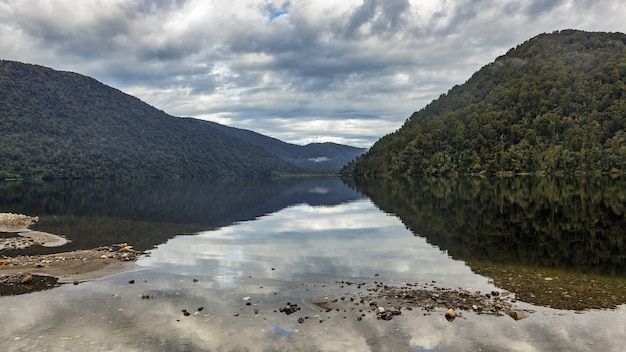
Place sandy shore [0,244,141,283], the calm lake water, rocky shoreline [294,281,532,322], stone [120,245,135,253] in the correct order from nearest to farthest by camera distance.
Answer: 1. the calm lake water
2. rocky shoreline [294,281,532,322]
3. sandy shore [0,244,141,283]
4. stone [120,245,135,253]

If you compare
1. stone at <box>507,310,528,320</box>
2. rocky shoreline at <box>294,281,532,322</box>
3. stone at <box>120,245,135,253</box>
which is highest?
stone at <box>507,310,528,320</box>

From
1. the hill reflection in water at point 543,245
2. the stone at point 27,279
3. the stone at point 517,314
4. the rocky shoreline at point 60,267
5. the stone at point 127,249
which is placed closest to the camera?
the stone at point 517,314

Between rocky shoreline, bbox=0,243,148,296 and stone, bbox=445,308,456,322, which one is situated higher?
stone, bbox=445,308,456,322

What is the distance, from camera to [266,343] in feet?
56.3

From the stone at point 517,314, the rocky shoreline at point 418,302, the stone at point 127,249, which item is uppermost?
the stone at point 517,314

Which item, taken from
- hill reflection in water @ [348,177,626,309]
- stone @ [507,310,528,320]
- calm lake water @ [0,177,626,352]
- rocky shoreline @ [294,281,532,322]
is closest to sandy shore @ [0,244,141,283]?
calm lake water @ [0,177,626,352]

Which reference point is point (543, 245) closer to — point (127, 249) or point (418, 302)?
point (418, 302)

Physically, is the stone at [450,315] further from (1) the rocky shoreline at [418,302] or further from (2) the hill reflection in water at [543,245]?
(2) the hill reflection in water at [543,245]

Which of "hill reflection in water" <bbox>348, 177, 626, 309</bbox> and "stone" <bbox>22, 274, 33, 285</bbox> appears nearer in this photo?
"hill reflection in water" <bbox>348, 177, 626, 309</bbox>

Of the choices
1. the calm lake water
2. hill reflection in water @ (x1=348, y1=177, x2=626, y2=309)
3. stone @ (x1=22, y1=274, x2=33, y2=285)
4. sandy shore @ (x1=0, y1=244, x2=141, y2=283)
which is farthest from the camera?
sandy shore @ (x1=0, y1=244, x2=141, y2=283)

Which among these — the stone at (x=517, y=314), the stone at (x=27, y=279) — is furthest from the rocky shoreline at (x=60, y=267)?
the stone at (x=517, y=314)

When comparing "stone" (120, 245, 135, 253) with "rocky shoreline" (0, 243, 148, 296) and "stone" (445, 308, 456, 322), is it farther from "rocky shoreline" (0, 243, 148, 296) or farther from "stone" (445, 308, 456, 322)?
"stone" (445, 308, 456, 322)

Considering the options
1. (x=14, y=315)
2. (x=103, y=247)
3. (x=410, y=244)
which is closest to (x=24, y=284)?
(x=14, y=315)

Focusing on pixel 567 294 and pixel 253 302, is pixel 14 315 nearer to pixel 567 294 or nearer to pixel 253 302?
pixel 253 302
